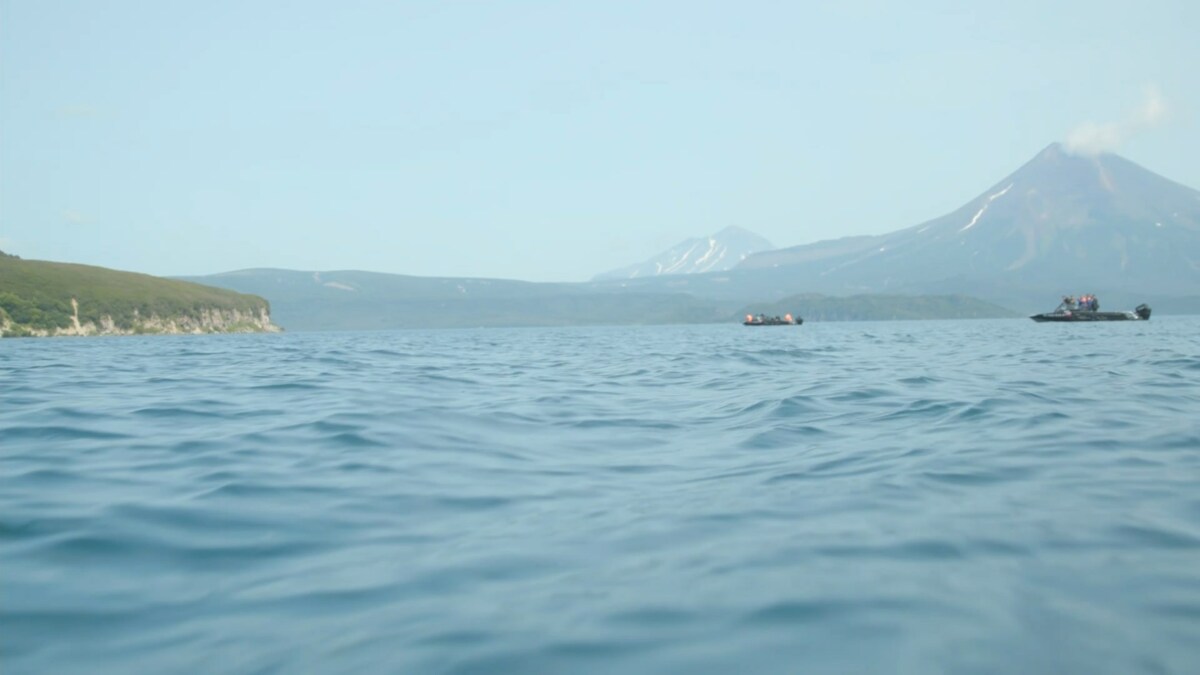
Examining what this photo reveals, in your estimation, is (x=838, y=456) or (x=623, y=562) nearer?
(x=623, y=562)

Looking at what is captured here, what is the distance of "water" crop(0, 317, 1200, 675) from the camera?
234 inches

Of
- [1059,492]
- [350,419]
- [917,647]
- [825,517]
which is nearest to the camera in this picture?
[917,647]

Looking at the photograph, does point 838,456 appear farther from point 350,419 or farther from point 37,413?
point 37,413

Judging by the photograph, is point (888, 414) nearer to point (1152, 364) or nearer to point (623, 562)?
point (623, 562)

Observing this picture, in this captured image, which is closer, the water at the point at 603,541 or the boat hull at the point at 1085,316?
the water at the point at 603,541

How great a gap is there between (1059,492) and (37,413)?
1686 centimetres

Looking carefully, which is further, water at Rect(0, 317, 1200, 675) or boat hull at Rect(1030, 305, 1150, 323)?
boat hull at Rect(1030, 305, 1150, 323)

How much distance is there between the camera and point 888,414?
17.3m

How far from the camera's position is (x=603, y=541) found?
8.41 m

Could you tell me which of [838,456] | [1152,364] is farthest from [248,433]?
[1152,364]

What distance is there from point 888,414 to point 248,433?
36.3 feet

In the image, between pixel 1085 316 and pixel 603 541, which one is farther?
pixel 1085 316

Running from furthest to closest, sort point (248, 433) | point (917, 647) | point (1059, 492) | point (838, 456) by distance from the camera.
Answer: point (248, 433) → point (838, 456) → point (1059, 492) → point (917, 647)

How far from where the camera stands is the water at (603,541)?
19.5 ft
